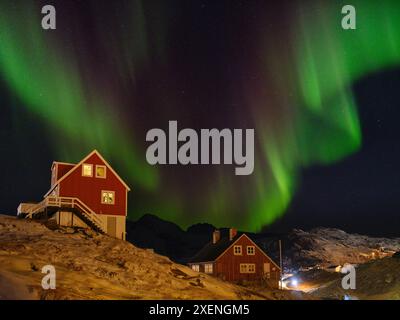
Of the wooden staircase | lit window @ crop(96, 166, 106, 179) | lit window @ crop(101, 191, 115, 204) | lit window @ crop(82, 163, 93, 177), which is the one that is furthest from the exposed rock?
lit window @ crop(96, 166, 106, 179)

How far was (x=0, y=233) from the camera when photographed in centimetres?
4872

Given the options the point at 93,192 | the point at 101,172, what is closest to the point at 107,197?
the point at 93,192

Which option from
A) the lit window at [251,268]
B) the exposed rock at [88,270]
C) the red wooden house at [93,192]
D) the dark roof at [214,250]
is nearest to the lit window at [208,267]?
the dark roof at [214,250]

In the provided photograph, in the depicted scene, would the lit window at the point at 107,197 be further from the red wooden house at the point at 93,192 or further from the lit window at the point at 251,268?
the lit window at the point at 251,268

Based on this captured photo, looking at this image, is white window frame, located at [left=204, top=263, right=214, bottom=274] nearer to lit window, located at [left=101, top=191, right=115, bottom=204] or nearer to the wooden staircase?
lit window, located at [left=101, top=191, right=115, bottom=204]

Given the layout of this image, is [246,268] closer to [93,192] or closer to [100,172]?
[100,172]

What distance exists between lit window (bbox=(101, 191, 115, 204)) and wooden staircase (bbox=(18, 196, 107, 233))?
160 inches

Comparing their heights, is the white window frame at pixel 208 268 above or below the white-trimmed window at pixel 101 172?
below

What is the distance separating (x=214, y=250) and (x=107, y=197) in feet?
91.3

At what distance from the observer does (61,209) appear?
185 ft

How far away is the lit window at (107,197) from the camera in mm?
64375
